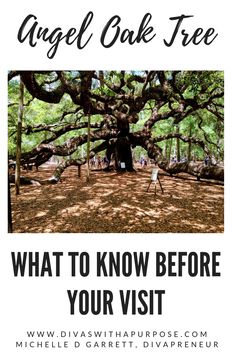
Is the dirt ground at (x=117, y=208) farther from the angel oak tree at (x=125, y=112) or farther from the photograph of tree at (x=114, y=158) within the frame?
the angel oak tree at (x=125, y=112)

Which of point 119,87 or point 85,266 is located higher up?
point 119,87

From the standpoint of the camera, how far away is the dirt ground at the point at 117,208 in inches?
208

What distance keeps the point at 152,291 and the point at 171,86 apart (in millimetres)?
7545

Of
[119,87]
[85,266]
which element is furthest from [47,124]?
[85,266]

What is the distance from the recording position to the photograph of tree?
570 cm

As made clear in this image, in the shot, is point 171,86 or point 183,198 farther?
point 171,86

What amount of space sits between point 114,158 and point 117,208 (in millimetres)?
5713

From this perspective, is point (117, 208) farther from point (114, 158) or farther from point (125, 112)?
point (114, 158)

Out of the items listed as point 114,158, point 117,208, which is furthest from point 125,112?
point 117,208

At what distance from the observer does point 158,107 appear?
11.4 m

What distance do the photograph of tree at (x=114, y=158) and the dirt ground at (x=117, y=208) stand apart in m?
0.02

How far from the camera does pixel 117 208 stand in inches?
247

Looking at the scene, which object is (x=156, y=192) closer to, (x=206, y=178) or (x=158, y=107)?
(x=206, y=178)

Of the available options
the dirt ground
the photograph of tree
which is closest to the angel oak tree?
the photograph of tree
